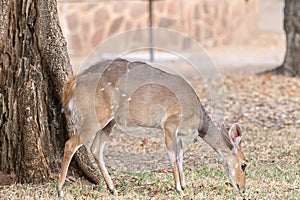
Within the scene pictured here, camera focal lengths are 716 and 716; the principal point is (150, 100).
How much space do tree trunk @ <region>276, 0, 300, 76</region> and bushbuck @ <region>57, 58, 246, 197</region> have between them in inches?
237

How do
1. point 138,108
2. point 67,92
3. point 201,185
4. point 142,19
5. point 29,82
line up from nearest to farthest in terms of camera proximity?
point 138,108 → point 67,92 → point 29,82 → point 201,185 → point 142,19

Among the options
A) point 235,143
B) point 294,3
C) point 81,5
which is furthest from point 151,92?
point 81,5

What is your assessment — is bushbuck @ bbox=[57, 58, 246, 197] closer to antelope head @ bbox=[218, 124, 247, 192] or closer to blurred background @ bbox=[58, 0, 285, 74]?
antelope head @ bbox=[218, 124, 247, 192]

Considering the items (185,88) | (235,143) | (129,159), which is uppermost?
(185,88)

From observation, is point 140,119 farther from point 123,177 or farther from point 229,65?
point 229,65

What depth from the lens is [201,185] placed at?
5.15m

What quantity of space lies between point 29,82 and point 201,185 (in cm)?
143

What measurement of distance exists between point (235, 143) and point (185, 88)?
1.66 ft

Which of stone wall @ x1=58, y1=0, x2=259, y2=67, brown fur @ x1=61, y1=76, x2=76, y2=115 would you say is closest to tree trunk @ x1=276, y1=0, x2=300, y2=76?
stone wall @ x1=58, y1=0, x2=259, y2=67

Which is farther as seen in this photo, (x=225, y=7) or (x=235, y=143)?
(x=225, y=7)

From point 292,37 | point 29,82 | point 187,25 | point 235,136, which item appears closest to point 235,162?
A: point 235,136

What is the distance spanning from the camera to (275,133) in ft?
24.0

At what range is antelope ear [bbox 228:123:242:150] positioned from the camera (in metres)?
4.86

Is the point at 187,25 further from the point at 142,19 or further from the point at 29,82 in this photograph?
the point at 29,82
